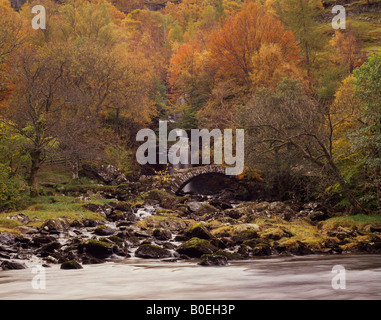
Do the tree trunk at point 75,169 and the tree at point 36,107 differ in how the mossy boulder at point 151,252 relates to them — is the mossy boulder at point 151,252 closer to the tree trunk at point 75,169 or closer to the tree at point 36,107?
the tree at point 36,107

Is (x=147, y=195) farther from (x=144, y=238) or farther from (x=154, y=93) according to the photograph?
(x=154, y=93)

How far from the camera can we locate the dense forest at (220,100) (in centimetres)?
2572

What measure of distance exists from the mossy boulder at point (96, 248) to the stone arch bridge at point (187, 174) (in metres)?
22.8

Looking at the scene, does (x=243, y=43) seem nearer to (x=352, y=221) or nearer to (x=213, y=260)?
(x=352, y=221)

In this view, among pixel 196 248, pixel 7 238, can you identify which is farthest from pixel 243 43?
pixel 7 238

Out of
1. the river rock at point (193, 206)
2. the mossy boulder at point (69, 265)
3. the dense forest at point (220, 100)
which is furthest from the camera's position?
the river rock at point (193, 206)

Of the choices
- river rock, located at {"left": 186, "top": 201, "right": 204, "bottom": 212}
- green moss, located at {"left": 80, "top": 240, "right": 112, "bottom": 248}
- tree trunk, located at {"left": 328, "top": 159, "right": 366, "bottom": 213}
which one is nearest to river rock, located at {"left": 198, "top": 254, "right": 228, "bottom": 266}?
green moss, located at {"left": 80, "top": 240, "right": 112, "bottom": 248}

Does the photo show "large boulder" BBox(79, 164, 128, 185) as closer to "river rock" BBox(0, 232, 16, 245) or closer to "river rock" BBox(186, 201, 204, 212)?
"river rock" BBox(186, 201, 204, 212)

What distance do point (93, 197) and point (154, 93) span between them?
29.1 m

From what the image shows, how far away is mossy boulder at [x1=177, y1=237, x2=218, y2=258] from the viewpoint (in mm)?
17078

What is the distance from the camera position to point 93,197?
32.8 m

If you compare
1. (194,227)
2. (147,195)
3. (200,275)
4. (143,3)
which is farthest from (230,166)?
(143,3)

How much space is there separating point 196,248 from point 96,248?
13.8 ft

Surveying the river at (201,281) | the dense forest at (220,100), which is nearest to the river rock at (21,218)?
the dense forest at (220,100)
